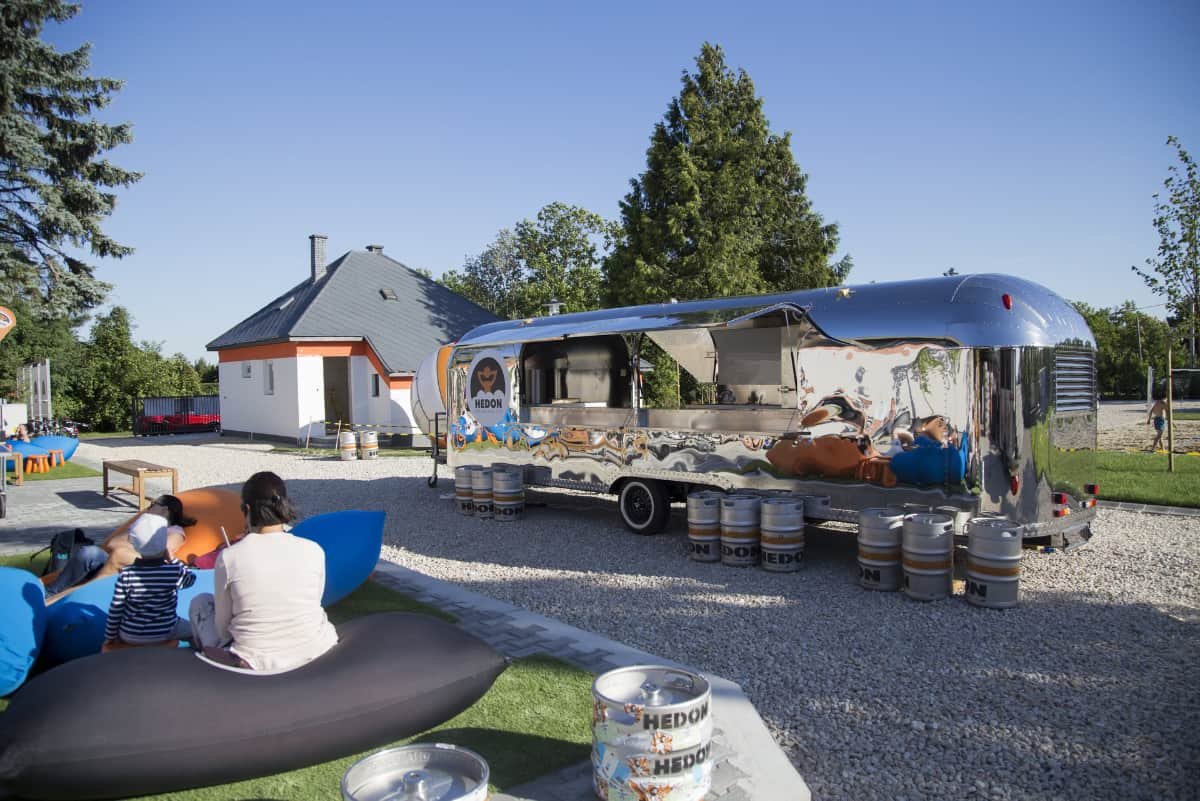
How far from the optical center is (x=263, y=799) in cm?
372

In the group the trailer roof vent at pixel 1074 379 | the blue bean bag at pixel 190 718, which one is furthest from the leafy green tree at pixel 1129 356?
the blue bean bag at pixel 190 718

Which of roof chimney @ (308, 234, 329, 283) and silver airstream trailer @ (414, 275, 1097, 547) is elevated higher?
roof chimney @ (308, 234, 329, 283)

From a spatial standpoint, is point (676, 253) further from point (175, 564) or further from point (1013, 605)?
point (175, 564)

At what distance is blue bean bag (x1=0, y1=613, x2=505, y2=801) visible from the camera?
3.44 meters

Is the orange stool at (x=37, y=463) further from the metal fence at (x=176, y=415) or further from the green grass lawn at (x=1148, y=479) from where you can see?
the green grass lawn at (x=1148, y=479)

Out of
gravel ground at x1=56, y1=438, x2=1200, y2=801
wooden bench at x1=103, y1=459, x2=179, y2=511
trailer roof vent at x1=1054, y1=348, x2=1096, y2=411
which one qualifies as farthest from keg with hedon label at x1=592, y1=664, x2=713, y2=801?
wooden bench at x1=103, y1=459, x2=179, y2=511

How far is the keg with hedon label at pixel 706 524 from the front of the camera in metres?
8.44

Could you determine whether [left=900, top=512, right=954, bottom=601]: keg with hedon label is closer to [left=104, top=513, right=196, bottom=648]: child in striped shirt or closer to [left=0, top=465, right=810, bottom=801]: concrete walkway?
[left=0, top=465, right=810, bottom=801]: concrete walkway

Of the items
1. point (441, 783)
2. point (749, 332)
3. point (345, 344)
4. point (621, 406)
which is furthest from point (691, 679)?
point (345, 344)

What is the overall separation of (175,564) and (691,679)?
134 inches

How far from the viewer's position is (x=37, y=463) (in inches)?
721

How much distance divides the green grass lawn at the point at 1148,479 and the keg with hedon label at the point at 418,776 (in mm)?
11847

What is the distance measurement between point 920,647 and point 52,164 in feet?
77.5

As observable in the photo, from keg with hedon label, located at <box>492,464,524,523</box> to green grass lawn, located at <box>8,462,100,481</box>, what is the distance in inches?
455
